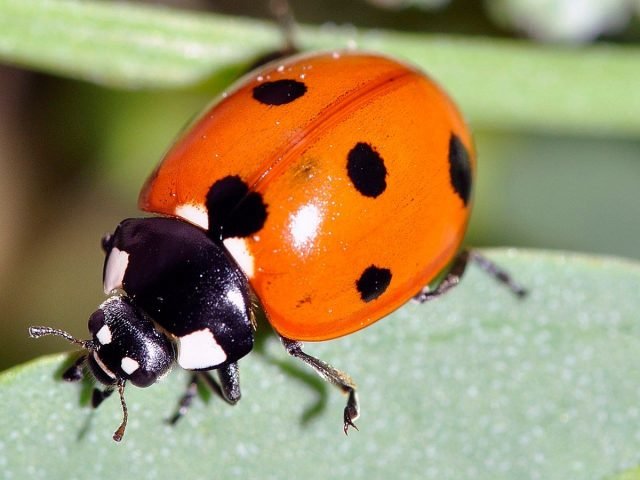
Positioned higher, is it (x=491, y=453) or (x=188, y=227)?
(x=188, y=227)

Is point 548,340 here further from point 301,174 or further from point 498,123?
→ point 498,123

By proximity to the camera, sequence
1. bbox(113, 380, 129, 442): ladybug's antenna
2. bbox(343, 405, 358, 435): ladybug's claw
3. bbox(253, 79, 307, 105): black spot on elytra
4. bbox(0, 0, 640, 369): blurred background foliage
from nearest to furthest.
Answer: bbox(113, 380, 129, 442): ladybug's antenna → bbox(343, 405, 358, 435): ladybug's claw → bbox(253, 79, 307, 105): black spot on elytra → bbox(0, 0, 640, 369): blurred background foliage

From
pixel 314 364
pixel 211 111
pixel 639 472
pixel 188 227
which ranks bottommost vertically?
pixel 639 472

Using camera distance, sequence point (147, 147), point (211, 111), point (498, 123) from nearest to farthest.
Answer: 1. point (211, 111)
2. point (498, 123)
3. point (147, 147)

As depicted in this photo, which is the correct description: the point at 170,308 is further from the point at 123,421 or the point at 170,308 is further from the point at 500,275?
the point at 500,275

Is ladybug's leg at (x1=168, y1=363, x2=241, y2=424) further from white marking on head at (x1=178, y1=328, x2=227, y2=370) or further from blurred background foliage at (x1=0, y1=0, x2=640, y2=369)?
blurred background foliage at (x1=0, y1=0, x2=640, y2=369)

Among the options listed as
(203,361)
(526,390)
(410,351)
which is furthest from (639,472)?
(203,361)

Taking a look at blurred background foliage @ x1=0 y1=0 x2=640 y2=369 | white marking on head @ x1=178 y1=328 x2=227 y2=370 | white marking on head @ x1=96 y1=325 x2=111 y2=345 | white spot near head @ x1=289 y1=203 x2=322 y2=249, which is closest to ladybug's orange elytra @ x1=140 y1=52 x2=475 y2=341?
white spot near head @ x1=289 y1=203 x2=322 y2=249

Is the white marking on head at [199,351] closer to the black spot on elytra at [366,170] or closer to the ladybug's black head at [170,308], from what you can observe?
the ladybug's black head at [170,308]
